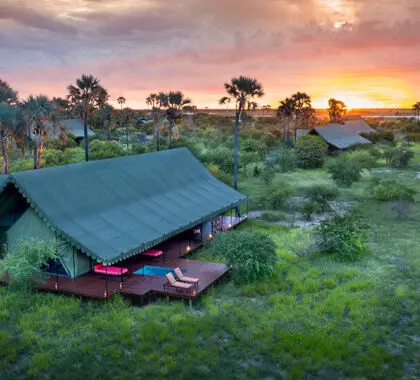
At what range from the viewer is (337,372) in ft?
37.6

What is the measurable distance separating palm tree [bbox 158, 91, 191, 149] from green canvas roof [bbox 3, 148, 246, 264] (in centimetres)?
1805

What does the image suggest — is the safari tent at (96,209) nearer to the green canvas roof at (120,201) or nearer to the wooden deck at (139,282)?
the green canvas roof at (120,201)

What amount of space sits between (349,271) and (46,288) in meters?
12.1

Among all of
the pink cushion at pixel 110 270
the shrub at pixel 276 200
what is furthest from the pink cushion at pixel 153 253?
the shrub at pixel 276 200

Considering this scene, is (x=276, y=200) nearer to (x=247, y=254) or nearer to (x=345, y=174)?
(x=345, y=174)

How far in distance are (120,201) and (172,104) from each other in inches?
1039

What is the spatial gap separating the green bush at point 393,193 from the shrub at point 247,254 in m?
17.4

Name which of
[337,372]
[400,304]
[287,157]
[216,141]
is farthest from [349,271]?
[216,141]

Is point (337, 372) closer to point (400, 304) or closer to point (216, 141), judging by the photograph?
point (400, 304)

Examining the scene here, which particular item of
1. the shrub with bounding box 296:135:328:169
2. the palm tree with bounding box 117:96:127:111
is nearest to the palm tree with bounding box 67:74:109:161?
the shrub with bounding box 296:135:328:169

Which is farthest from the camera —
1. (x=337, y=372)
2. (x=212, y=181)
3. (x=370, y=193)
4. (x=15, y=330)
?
(x=370, y=193)

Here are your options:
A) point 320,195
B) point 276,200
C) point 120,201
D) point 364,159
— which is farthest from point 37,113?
point 364,159

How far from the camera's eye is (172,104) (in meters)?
45.3

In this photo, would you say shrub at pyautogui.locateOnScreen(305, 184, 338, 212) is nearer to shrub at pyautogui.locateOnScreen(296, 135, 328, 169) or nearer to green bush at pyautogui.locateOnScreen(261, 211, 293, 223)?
green bush at pyautogui.locateOnScreen(261, 211, 293, 223)
